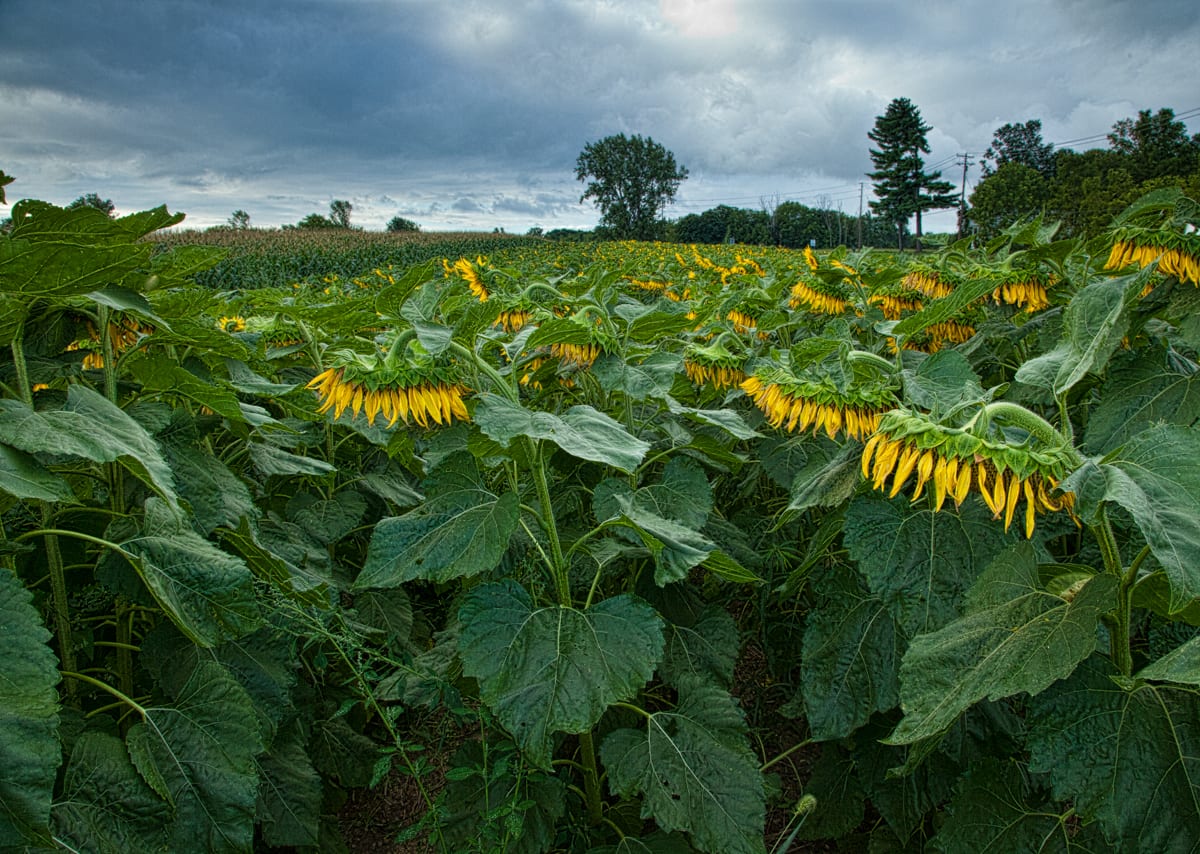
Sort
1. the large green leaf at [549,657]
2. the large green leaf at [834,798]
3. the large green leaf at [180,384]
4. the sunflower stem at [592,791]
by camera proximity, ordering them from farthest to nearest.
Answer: the large green leaf at [834,798] < the sunflower stem at [592,791] < the large green leaf at [180,384] < the large green leaf at [549,657]

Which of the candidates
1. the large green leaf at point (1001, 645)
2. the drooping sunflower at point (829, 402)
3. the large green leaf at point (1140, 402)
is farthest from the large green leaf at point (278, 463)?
the large green leaf at point (1140, 402)

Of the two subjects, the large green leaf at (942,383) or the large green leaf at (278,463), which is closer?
the large green leaf at (942,383)

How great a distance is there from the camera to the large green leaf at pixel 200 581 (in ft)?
3.87

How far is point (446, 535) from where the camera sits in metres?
1.41

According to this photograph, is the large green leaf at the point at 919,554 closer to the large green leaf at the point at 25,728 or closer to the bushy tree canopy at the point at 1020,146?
the large green leaf at the point at 25,728

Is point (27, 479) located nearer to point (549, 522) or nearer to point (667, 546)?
point (549, 522)

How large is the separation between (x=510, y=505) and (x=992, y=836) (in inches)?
43.6

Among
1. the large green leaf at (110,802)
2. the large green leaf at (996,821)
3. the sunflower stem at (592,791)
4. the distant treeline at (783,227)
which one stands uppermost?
the distant treeline at (783,227)

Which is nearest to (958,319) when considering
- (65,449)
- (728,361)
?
(728,361)

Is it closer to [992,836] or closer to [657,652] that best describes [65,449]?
[657,652]

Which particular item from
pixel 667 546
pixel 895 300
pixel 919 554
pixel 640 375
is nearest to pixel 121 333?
pixel 640 375

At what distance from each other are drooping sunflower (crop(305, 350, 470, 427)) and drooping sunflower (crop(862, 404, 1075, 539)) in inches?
33.7

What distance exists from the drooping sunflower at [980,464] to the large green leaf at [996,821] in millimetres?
603

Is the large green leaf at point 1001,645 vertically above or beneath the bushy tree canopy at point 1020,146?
beneath
